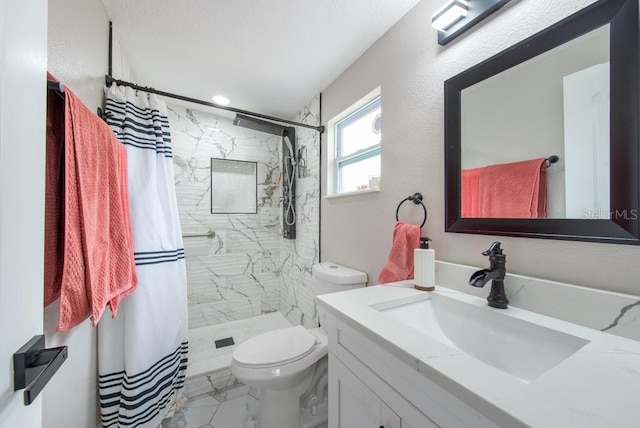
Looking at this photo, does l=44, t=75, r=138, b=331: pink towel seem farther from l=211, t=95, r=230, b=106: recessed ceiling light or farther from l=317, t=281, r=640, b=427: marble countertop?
l=211, t=95, r=230, b=106: recessed ceiling light

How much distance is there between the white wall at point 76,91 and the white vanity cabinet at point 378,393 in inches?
35.1

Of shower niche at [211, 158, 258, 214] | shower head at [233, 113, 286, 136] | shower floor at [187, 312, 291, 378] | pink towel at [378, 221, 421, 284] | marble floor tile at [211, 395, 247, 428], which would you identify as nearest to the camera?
pink towel at [378, 221, 421, 284]

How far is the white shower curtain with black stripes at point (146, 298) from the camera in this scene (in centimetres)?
116

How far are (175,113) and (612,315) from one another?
118 inches

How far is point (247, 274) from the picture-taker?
8.71 ft

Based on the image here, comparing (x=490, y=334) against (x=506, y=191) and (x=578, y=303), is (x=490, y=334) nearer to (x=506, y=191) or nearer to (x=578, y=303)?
(x=578, y=303)

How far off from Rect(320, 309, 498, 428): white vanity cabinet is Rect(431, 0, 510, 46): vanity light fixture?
1.24 m

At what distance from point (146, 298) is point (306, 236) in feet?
4.32

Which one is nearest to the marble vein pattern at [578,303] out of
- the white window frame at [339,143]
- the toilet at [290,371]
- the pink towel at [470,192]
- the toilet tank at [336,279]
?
the pink towel at [470,192]

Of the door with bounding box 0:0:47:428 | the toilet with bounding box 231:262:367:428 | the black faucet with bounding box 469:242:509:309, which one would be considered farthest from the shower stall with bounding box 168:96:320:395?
the door with bounding box 0:0:47:428

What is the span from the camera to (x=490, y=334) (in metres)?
0.76

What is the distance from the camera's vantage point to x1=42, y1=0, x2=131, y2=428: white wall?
0.75 meters

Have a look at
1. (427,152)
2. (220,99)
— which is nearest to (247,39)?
(220,99)

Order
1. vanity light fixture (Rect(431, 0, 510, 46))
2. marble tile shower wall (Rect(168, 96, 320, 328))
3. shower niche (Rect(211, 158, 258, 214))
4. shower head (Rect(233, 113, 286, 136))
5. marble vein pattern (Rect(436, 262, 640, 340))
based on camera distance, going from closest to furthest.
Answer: marble vein pattern (Rect(436, 262, 640, 340)), vanity light fixture (Rect(431, 0, 510, 46)), shower head (Rect(233, 113, 286, 136)), marble tile shower wall (Rect(168, 96, 320, 328)), shower niche (Rect(211, 158, 258, 214))
